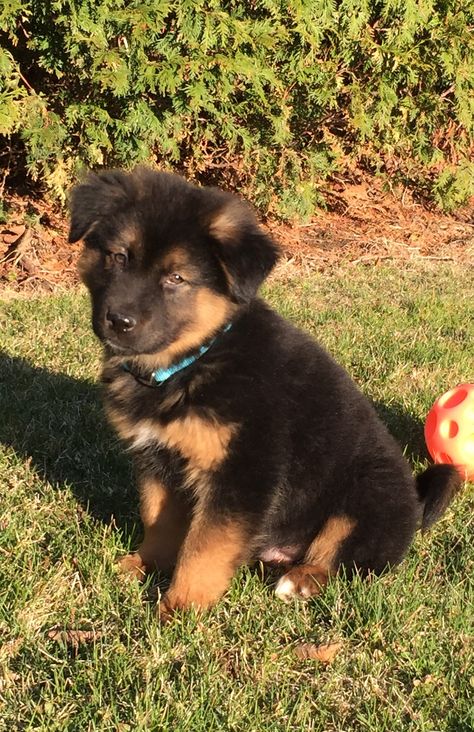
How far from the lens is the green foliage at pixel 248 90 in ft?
20.1

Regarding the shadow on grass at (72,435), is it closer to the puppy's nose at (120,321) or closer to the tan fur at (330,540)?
the tan fur at (330,540)

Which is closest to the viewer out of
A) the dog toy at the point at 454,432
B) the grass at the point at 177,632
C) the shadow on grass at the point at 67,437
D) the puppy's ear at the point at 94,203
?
the grass at the point at 177,632

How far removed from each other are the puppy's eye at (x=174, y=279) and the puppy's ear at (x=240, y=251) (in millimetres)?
158

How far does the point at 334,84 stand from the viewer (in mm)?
7629

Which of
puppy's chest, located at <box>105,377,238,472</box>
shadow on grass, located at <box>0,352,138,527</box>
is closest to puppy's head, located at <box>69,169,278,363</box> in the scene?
puppy's chest, located at <box>105,377,238,472</box>

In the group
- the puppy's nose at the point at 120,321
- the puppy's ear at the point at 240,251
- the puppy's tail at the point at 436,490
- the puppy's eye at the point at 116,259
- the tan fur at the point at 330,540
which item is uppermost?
the puppy's ear at the point at 240,251

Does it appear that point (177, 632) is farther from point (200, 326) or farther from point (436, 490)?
point (436, 490)

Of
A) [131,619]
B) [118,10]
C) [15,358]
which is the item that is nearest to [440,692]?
[131,619]

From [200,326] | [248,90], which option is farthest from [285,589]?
[248,90]

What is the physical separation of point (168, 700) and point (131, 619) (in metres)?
0.43

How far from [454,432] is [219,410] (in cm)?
153

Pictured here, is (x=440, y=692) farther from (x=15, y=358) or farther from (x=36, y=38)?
(x=36, y=38)

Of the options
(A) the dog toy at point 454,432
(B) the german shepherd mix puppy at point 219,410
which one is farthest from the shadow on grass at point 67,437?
(A) the dog toy at point 454,432

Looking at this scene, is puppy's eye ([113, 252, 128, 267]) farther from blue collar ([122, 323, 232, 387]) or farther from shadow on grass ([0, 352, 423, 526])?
shadow on grass ([0, 352, 423, 526])
